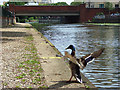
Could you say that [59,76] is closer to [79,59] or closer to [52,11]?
[79,59]

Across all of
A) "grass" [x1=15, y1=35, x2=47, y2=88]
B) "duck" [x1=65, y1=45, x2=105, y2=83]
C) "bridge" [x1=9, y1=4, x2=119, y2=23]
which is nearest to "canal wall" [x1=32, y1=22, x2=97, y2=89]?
"grass" [x1=15, y1=35, x2=47, y2=88]

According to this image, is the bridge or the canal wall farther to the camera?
the bridge

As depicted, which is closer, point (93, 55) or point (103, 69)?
point (93, 55)

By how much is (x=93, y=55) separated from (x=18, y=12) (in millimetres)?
92930

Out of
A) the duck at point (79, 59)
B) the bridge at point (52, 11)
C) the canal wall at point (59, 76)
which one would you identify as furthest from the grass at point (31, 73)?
the bridge at point (52, 11)

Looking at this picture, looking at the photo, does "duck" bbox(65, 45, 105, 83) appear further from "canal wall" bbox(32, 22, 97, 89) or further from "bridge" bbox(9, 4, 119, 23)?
"bridge" bbox(9, 4, 119, 23)

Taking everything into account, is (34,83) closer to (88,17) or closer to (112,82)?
(112,82)

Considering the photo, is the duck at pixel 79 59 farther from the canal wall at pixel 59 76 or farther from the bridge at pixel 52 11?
the bridge at pixel 52 11

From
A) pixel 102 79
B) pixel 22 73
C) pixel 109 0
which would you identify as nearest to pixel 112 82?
pixel 102 79

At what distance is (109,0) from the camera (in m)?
112

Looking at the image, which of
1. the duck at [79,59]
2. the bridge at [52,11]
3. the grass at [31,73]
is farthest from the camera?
the bridge at [52,11]

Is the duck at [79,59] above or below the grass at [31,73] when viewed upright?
above

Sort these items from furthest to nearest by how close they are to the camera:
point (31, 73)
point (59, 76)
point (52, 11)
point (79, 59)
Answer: point (52, 11) → point (31, 73) → point (59, 76) → point (79, 59)

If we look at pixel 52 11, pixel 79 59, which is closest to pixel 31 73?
pixel 79 59
